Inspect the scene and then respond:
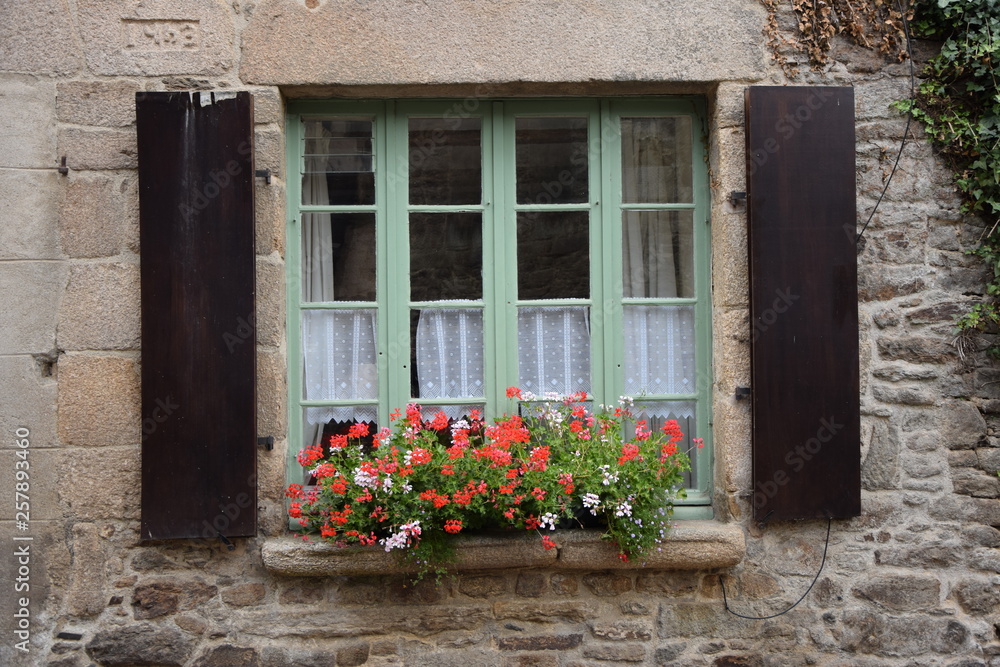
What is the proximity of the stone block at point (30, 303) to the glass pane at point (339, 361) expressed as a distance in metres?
0.92

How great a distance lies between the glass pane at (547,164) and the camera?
3297 millimetres

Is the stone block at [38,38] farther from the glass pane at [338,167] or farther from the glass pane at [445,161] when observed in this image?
the glass pane at [445,161]

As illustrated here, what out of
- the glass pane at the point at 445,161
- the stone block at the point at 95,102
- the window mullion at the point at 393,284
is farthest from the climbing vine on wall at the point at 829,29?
the stone block at the point at 95,102

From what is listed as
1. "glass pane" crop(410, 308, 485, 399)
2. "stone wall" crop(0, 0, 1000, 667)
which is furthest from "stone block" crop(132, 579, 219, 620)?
"glass pane" crop(410, 308, 485, 399)

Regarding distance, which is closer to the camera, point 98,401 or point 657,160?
point 98,401

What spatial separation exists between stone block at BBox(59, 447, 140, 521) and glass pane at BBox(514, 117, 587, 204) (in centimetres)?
180

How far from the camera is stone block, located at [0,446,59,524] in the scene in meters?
3.07

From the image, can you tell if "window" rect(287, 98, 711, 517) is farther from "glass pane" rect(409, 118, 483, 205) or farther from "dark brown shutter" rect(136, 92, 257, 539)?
"dark brown shutter" rect(136, 92, 257, 539)

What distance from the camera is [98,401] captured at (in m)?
3.08

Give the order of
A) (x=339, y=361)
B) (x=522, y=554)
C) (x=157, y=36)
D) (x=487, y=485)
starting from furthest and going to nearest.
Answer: (x=339, y=361) → (x=157, y=36) → (x=522, y=554) → (x=487, y=485)

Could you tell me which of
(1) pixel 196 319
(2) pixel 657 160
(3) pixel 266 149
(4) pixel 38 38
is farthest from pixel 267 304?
(2) pixel 657 160

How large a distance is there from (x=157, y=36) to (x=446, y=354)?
161 cm

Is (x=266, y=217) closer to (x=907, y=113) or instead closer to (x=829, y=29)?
(x=829, y=29)

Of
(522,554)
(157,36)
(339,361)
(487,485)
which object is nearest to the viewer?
(487,485)
